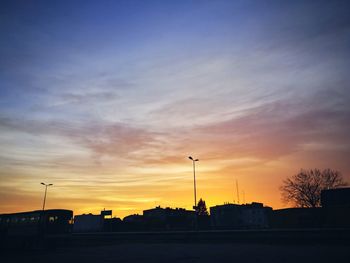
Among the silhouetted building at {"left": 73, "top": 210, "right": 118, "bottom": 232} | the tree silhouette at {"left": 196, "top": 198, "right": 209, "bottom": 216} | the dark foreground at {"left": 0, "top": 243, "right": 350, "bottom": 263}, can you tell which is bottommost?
the dark foreground at {"left": 0, "top": 243, "right": 350, "bottom": 263}

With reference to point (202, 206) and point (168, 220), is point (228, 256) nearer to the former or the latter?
point (168, 220)

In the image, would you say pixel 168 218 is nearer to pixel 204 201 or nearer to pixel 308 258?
pixel 204 201

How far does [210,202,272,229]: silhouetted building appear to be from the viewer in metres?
88.3

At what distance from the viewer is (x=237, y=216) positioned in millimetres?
90688

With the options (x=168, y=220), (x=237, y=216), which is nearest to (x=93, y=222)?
(x=168, y=220)

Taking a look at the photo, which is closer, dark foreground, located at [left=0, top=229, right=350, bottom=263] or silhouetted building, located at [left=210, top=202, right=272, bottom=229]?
dark foreground, located at [left=0, top=229, right=350, bottom=263]

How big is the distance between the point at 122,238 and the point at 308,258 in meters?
33.1

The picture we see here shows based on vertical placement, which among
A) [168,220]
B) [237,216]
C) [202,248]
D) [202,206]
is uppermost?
[202,206]

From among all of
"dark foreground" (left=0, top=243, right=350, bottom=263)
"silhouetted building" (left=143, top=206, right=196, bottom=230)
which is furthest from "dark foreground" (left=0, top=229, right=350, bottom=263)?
"silhouetted building" (left=143, top=206, right=196, bottom=230)

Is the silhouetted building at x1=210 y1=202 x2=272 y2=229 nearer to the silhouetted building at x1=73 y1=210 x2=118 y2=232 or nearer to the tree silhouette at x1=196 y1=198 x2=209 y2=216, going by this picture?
the silhouetted building at x1=73 y1=210 x2=118 y2=232

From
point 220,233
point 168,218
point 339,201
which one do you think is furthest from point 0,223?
point 339,201

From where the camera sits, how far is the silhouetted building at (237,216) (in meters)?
88.3

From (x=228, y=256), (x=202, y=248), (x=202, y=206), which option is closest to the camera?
(x=228, y=256)

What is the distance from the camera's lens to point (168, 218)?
94.5 meters
